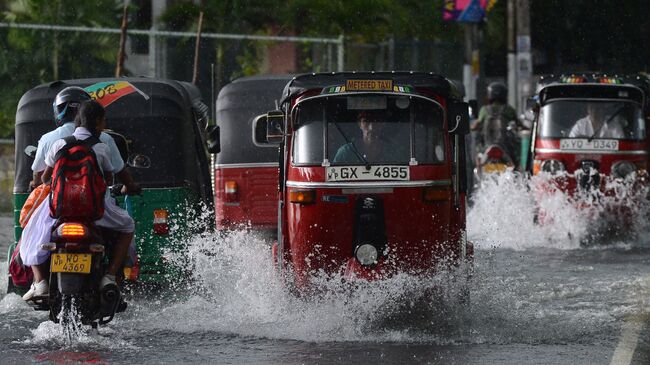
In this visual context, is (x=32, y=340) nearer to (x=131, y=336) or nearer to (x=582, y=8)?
(x=131, y=336)

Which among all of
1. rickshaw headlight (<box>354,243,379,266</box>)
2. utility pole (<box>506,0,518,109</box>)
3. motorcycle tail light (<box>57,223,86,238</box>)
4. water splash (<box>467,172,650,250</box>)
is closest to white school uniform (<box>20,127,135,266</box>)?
motorcycle tail light (<box>57,223,86,238</box>)

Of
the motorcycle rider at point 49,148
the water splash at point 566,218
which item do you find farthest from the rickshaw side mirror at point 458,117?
the water splash at point 566,218

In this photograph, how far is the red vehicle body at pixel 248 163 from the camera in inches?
686

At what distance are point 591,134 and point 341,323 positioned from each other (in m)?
8.25

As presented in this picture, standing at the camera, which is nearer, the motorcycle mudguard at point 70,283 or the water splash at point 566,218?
the motorcycle mudguard at point 70,283

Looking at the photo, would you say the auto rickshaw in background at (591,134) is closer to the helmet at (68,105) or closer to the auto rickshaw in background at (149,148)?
the auto rickshaw in background at (149,148)

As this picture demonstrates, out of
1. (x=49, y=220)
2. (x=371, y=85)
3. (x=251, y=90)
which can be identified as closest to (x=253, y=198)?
(x=251, y=90)

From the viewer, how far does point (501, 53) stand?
158ft

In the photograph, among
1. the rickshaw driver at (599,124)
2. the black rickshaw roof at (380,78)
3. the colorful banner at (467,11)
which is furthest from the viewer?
the colorful banner at (467,11)

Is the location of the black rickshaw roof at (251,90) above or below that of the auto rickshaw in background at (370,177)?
above

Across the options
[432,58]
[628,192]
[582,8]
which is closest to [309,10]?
[432,58]

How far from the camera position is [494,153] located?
20.6 meters

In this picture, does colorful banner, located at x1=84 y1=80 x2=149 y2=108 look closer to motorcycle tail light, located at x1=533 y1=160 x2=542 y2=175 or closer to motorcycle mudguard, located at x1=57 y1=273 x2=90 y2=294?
motorcycle mudguard, located at x1=57 y1=273 x2=90 y2=294

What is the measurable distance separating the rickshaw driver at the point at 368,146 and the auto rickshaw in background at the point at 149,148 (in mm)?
2053
